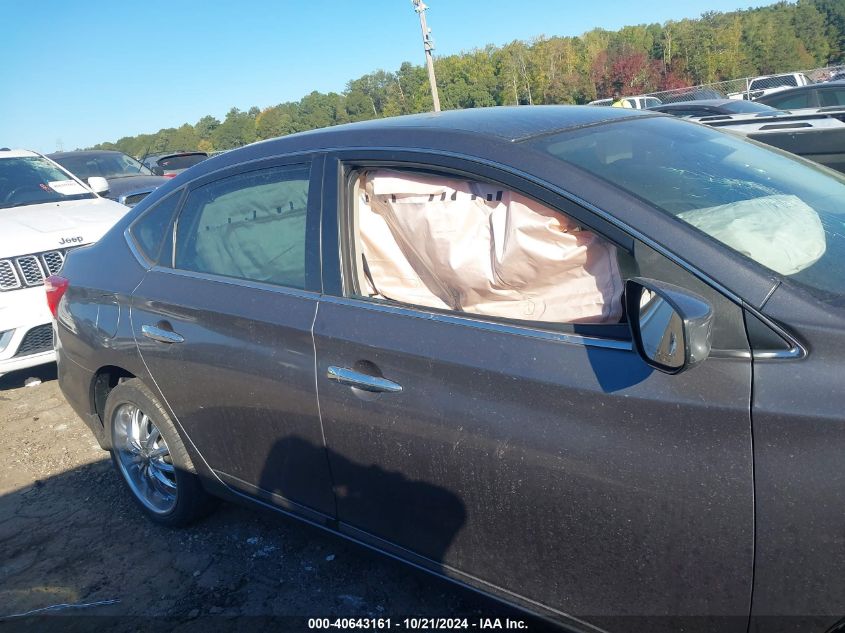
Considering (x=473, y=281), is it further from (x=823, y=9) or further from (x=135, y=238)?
(x=823, y=9)

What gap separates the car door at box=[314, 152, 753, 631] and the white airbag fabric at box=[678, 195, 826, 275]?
21 cm

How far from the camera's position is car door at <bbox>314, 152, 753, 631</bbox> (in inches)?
63.5

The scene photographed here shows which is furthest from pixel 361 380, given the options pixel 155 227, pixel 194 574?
pixel 155 227

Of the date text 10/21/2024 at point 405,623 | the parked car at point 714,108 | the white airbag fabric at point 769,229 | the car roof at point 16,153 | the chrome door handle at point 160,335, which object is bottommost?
the date text 10/21/2024 at point 405,623

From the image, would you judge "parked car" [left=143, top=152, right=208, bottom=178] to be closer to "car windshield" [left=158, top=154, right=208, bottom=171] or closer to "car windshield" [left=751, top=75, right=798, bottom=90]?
"car windshield" [left=158, top=154, right=208, bottom=171]

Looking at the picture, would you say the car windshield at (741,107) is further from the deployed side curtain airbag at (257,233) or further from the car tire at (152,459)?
the car tire at (152,459)

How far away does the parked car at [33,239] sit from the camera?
5031 mm

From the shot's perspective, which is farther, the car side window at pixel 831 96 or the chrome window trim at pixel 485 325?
the car side window at pixel 831 96

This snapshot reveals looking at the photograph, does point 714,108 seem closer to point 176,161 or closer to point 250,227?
point 250,227

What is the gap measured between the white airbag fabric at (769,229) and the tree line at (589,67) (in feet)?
139

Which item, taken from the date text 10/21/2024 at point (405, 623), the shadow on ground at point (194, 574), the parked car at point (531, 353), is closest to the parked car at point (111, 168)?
the shadow on ground at point (194, 574)

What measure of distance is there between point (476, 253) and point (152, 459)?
79.8 inches

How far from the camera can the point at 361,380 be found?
7.22 ft

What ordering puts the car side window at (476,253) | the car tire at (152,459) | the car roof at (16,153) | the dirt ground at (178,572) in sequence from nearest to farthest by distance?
the car side window at (476,253), the dirt ground at (178,572), the car tire at (152,459), the car roof at (16,153)
